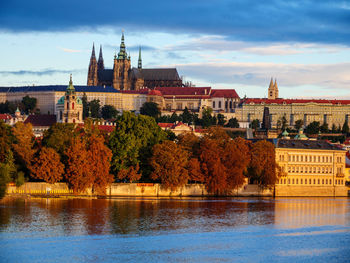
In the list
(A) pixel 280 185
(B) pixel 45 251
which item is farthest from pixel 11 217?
(A) pixel 280 185

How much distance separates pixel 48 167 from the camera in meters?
77.1

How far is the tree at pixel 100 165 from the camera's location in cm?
7825

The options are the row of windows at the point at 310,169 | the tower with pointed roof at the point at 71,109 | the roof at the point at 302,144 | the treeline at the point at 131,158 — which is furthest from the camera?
the tower with pointed roof at the point at 71,109

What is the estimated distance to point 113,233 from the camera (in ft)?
177

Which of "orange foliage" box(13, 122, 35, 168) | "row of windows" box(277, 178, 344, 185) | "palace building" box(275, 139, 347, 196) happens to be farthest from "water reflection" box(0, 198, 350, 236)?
"palace building" box(275, 139, 347, 196)

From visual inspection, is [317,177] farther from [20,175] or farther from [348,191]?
[20,175]

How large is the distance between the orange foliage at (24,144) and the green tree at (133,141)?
7731mm

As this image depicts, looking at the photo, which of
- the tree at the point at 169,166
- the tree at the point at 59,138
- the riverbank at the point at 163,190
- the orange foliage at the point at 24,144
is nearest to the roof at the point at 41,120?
the tree at the point at 59,138

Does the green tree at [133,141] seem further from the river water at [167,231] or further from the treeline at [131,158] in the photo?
the river water at [167,231]

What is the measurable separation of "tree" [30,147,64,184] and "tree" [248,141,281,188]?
71.4 feet

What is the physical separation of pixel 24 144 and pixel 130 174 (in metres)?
10.4

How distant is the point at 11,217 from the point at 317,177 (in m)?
46.0

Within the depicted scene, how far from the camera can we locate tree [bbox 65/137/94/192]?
77250 mm

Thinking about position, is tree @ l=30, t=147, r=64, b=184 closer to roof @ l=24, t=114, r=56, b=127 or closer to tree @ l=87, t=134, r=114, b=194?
tree @ l=87, t=134, r=114, b=194
